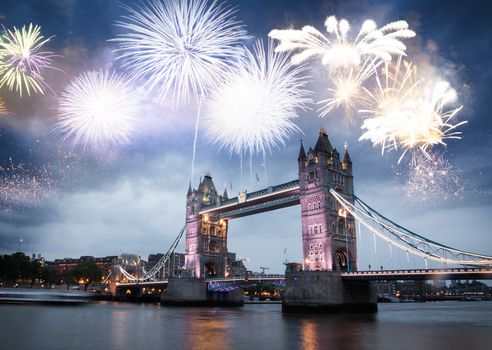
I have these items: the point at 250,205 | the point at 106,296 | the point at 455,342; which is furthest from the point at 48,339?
the point at 106,296

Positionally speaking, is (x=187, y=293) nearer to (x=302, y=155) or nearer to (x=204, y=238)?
(x=204, y=238)

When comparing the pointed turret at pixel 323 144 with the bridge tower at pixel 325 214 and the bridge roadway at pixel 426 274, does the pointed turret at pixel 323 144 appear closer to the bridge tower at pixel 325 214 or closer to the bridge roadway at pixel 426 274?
the bridge tower at pixel 325 214

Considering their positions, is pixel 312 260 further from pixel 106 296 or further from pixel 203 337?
pixel 106 296

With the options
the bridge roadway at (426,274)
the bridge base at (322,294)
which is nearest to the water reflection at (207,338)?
the bridge base at (322,294)

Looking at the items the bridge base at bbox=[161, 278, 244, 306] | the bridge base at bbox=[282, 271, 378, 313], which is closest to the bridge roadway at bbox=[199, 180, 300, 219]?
the bridge base at bbox=[161, 278, 244, 306]

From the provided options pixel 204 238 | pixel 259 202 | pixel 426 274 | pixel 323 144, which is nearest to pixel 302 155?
pixel 323 144
